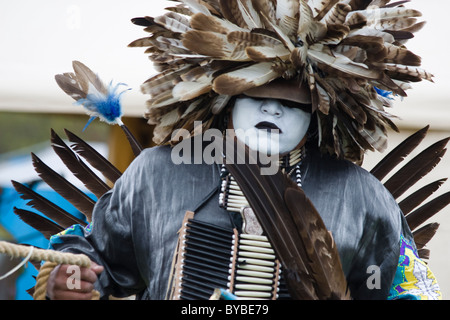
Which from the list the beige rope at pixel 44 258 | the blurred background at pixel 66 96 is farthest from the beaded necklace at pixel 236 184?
the blurred background at pixel 66 96

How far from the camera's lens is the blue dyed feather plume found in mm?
2059

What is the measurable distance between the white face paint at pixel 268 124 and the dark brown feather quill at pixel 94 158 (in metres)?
0.66

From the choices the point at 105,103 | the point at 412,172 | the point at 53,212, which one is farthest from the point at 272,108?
the point at 53,212

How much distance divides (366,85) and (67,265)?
0.86m

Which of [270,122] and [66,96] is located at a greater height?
[270,122]

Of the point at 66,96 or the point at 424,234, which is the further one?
the point at 66,96

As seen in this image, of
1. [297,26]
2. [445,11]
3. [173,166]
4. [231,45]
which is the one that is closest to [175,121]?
[173,166]

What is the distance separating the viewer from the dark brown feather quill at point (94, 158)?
2387mm

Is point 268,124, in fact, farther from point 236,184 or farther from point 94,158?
point 94,158

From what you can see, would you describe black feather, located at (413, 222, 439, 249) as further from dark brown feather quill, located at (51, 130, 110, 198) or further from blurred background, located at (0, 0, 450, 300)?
dark brown feather quill, located at (51, 130, 110, 198)

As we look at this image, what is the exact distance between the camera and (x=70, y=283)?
171 cm

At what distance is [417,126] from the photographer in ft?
10.8

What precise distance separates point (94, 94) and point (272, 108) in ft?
1.73
